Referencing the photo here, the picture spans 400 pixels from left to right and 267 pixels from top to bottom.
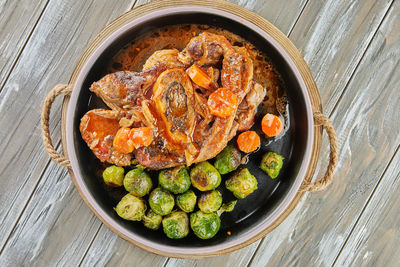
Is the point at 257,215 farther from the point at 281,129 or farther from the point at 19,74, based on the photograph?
the point at 19,74

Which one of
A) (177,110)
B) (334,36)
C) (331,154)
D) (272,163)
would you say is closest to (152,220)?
(177,110)

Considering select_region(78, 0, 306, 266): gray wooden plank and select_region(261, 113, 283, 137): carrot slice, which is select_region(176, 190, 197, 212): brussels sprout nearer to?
select_region(78, 0, 306, 266): gray wooden plank

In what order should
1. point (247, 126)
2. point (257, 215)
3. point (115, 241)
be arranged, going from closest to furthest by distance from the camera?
point (247, 126) < point (257, 215) < point (115, 241)

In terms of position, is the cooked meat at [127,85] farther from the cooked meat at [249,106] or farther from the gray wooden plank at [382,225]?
the gray wooden plank at [382,225]

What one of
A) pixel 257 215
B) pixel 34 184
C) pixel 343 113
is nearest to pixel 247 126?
pixel 257 215

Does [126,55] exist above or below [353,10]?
below

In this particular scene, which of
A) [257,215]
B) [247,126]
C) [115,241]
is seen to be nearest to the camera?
[247,126]

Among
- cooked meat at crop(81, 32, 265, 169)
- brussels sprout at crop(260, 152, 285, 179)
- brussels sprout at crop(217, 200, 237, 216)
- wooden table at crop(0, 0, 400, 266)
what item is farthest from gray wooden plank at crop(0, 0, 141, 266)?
brussels sprout at crop(260, 152, 285, 179)
